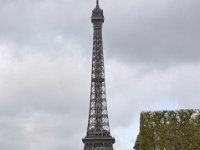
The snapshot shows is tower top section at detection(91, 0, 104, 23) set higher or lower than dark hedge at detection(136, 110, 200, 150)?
higher

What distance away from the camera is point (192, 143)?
182 ft

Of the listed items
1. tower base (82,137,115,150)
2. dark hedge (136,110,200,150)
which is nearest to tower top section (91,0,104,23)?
tower base (82,137,115,150)

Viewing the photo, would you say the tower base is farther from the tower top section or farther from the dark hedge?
the dark hedge

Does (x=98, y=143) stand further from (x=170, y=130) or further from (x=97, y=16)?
(x=170, y=130)

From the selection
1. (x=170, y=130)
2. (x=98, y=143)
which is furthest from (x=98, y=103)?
(x=170, y=130)

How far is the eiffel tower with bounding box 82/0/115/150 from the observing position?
136 meters

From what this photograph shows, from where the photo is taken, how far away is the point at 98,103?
142125 millimetres

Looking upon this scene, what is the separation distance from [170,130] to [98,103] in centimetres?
8665

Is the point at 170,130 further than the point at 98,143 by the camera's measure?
No

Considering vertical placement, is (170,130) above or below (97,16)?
below

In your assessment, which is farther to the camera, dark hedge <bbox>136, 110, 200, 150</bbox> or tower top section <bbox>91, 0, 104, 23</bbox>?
tower top section <bbox>91, 0, 104, 23</bbox>

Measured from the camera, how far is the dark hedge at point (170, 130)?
55438 mm

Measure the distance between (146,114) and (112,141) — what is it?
80.2 metres

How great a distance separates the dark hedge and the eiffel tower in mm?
79000
